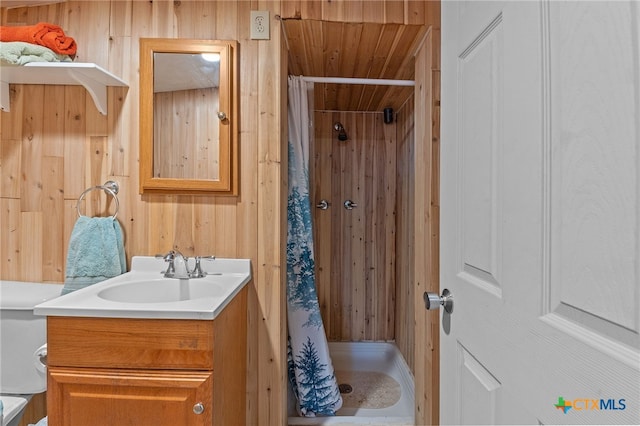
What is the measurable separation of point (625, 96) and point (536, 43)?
0.63 ft

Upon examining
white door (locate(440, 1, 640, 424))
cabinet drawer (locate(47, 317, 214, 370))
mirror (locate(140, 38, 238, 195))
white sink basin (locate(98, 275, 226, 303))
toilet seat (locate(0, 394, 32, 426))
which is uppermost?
mirror (locate(140, 38, 238, 195))

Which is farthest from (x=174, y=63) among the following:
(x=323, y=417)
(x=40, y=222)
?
→ (x=323, y=417)

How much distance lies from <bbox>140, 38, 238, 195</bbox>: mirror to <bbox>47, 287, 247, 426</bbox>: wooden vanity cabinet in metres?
0.64

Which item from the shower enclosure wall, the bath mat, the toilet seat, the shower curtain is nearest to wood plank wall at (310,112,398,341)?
the shower enclosure wall

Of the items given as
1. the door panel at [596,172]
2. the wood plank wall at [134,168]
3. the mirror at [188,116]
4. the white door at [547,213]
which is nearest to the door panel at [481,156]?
the white door at [547,213]

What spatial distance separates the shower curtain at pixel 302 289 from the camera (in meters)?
1.87

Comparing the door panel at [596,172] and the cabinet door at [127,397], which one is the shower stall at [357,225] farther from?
the door panel at [596,172]

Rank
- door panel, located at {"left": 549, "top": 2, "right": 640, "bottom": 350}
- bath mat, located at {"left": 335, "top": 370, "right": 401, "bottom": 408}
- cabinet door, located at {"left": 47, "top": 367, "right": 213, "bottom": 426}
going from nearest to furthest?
door panel, located at {"left": 549, "top": 2, "right": 640, "bottom": 350} → cabinet door, located at {"left": 47, "top": 367, "right": 213, "bottom": 426} → bath mat, located at {"left": 335, "top": 370, "right": 401, "bottom": 408}

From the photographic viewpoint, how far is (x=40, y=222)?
5.04 feet

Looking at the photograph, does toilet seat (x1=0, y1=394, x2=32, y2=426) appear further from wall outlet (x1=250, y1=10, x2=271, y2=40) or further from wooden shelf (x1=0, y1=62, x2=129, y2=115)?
wall outlet (x1=250, y1=10, x2=271, y2=40)

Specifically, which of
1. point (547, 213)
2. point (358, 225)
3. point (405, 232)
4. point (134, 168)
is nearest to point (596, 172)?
point (547, 213)

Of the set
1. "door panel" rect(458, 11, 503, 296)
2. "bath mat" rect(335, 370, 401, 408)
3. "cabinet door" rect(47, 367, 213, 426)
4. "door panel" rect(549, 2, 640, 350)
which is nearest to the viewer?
"door panel" rect(549, 2, 640, 350)

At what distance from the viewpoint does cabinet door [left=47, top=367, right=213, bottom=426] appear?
101cm

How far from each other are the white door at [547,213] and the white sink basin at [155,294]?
742 millimetres
